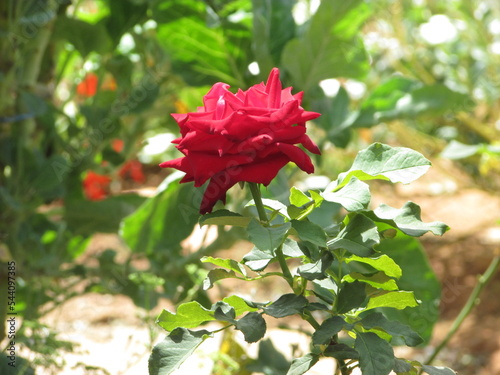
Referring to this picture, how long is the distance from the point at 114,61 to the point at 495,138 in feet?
4.05

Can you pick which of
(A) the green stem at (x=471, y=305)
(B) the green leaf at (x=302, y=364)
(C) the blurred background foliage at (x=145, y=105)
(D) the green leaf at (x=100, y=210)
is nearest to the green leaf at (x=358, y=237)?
(B) the green leaf at (x=302, y=364)

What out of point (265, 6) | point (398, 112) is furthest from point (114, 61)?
point (398, 112)

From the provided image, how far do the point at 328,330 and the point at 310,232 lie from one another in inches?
3.3

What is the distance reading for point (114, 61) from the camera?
133 cm

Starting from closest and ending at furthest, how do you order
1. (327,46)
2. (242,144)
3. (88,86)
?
(242,144) < (327,46) < (88,86)

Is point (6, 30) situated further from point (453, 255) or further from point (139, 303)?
point (453, 255)

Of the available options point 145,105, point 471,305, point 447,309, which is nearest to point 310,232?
point 471,305

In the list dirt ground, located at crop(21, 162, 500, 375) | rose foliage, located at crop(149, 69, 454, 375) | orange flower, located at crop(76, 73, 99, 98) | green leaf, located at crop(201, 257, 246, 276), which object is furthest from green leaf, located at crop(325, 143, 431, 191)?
orange flower, located at crop(76, 73, 99, 98)

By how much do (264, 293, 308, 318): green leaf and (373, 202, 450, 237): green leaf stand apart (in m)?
0.10

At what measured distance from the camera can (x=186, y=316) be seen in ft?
1.93

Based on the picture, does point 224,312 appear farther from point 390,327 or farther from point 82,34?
point 82,34

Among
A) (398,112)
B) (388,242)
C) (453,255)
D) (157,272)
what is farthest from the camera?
(453,255)

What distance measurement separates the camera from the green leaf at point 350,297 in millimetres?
578

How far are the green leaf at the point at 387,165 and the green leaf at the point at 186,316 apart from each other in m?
0.15
